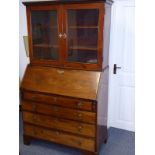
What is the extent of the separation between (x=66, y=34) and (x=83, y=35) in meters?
0.20

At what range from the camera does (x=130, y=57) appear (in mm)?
2920

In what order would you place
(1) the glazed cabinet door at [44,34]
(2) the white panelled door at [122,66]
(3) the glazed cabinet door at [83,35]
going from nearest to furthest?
1. (3) the glazed cabinet door at [83,35]
2. (1) the glazed cabinet door at [44,34]
3. (2) the white panelled door at [122,66]

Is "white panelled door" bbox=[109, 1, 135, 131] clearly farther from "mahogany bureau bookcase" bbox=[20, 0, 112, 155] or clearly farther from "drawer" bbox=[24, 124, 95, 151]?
"drawer" bbox=[24, 124, 95, 151]

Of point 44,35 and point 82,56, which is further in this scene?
point 44,35

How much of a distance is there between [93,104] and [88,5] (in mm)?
1051

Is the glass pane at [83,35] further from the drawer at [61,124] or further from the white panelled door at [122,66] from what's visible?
the drawer at [61,124]

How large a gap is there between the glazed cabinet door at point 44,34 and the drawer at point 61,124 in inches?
26.5

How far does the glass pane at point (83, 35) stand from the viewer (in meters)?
2.36

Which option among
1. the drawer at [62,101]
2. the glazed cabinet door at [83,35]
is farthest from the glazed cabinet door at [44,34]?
the drawer at [62,101]

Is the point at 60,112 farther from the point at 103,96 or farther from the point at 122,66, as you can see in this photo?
the point at 122,66

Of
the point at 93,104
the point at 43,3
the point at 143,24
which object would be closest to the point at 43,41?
the point at 43,3

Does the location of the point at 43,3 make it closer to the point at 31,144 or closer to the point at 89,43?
the point at 89,43

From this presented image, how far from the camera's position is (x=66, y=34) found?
245 centimetres

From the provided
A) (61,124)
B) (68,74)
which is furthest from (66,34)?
(61,124)
